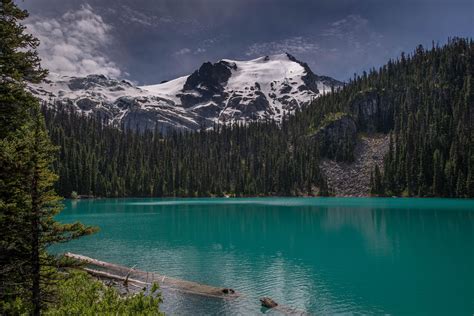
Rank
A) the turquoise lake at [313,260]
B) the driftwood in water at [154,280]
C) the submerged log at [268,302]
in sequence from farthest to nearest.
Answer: the driftwood in water at [154,280] → the turquoise lake at [313,260] → the submerged log at [268,302]

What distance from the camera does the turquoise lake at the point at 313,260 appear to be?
27781mm

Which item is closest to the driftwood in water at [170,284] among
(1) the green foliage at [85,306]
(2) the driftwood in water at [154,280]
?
(2) the driftwood in water at [154,280]

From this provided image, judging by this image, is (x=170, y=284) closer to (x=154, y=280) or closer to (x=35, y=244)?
(x=154, y=280)

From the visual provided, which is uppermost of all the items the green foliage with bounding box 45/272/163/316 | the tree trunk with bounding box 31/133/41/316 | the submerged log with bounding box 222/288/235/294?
the tree trunk with bounding box 31/133/41/316

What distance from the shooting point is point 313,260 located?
4241 cm

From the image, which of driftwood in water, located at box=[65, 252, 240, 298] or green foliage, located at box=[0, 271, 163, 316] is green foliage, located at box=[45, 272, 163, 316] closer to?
green foliage, located at box=[0, 271, 163, 316]

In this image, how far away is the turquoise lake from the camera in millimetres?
27781

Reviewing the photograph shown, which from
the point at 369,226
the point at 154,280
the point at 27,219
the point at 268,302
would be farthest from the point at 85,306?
the point at 369,226

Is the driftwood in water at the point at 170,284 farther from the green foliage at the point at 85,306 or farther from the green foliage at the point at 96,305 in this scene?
the green foliage at the point at 85,306

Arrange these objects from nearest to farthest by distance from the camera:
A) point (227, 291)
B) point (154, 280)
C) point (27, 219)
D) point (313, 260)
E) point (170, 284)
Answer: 1. point (27, 219)
2. point (227, 291)
3. point (170, 284)
4. point (154, 280)
5. point (313, 260)

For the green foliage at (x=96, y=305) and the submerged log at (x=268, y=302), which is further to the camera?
the submerged log at (x=268, y=302)

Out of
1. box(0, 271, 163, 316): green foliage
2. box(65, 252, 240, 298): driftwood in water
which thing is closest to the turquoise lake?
box(65, 252, 240, 298): driftwood in water

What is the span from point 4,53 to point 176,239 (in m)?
44.0

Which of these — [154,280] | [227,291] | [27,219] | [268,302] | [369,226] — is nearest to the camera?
[27,219]
